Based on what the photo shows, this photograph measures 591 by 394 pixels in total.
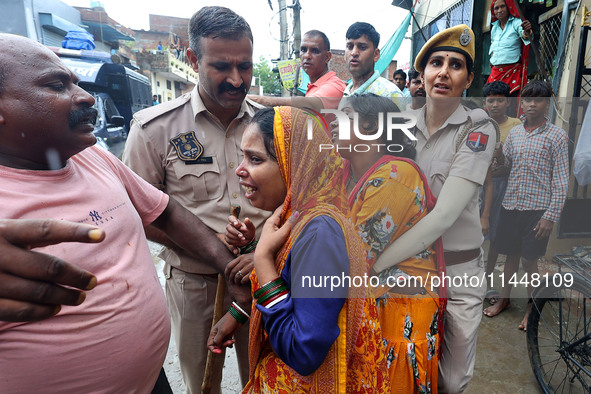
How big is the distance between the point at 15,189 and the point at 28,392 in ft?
1.84

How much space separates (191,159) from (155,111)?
319mm

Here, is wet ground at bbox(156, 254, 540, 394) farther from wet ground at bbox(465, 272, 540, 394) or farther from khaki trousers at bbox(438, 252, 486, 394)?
khaki trousers at bbox(438, 252, 486, 394)

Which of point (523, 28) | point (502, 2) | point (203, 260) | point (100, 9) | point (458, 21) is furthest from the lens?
point (100, 9)

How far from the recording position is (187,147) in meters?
1.83

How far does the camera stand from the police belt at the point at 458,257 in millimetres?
1640

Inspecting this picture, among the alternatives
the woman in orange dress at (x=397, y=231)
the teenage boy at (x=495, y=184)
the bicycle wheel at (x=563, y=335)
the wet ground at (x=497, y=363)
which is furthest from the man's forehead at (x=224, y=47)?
the bicycle wheel at (x=563, y=335)

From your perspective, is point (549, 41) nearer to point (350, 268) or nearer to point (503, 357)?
point (503, 357)

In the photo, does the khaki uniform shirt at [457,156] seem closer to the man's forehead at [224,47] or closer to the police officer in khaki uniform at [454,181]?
the police officer in khaki uniform at [454,181]

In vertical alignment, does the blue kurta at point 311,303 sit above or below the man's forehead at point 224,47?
below

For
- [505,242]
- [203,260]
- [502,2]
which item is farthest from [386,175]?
[502,2]

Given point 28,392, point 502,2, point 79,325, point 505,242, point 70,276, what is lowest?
point 505,242

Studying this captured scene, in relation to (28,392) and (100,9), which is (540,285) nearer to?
(28,392)

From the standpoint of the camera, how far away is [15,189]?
1003 millimetres

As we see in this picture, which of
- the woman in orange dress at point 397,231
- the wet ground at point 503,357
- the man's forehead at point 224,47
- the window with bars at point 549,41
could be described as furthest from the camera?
the window with bars at point 549,41
